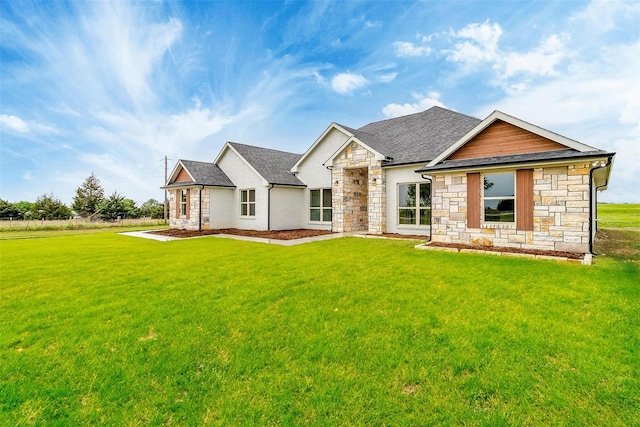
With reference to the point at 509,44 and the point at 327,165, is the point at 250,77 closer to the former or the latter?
the point at 327,165

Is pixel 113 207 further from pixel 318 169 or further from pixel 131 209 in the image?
pixel 318 169

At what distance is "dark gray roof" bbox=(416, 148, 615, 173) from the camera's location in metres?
8.61

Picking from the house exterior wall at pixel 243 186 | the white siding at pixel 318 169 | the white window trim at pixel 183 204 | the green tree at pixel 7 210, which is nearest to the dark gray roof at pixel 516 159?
the white siding at pixel 318 169

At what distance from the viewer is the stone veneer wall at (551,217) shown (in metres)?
8.87

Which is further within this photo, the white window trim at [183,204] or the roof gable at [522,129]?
the white window trim at [183,204]

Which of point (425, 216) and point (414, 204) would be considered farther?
point (414, 204)

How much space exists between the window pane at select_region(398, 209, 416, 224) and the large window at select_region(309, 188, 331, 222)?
488 cm

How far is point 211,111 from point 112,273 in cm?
1813

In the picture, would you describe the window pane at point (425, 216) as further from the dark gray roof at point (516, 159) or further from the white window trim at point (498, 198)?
the white window trim at point (498, 198)

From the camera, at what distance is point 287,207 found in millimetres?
19172

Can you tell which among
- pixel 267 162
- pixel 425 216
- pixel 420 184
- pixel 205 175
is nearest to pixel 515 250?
pixel 425 216

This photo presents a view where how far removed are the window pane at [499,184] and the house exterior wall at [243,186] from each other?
12271mm

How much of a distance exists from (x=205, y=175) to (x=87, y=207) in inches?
1463

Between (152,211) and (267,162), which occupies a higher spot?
(267,162)
